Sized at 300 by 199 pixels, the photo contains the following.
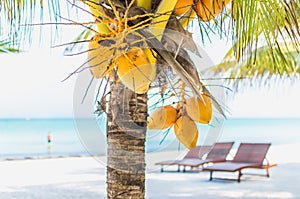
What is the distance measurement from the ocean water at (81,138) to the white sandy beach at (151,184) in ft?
2.45

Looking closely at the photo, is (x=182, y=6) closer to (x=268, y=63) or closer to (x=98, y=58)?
(x=98, y=58)

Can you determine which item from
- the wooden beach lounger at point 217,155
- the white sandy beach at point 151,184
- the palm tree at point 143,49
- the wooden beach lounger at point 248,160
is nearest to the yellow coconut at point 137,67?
the palm tree at point 143,49

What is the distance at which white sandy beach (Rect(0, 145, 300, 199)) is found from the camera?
17.4 feet

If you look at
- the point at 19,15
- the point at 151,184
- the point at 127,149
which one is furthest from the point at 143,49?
the point at 151,184

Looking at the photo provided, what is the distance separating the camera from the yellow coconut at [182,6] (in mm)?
700

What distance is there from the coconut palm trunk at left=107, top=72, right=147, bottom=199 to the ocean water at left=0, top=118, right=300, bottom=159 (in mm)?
24

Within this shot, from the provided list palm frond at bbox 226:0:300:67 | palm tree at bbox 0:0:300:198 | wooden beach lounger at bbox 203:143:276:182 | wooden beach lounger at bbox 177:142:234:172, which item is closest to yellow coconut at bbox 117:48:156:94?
palm tree at bbox 0:0:300:198

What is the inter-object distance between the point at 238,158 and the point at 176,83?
6.20 meters

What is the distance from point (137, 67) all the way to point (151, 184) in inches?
220

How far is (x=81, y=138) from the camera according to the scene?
710 millimetres

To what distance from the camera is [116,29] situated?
0.67m

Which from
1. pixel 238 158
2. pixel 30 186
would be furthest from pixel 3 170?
pixel 238 158

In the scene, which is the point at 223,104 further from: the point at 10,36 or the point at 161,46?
the point at 10,36

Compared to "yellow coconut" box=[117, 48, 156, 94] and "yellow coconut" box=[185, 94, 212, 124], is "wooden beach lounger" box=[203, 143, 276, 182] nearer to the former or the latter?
"yellow coconut" box=[185, 94, 212, 124]
